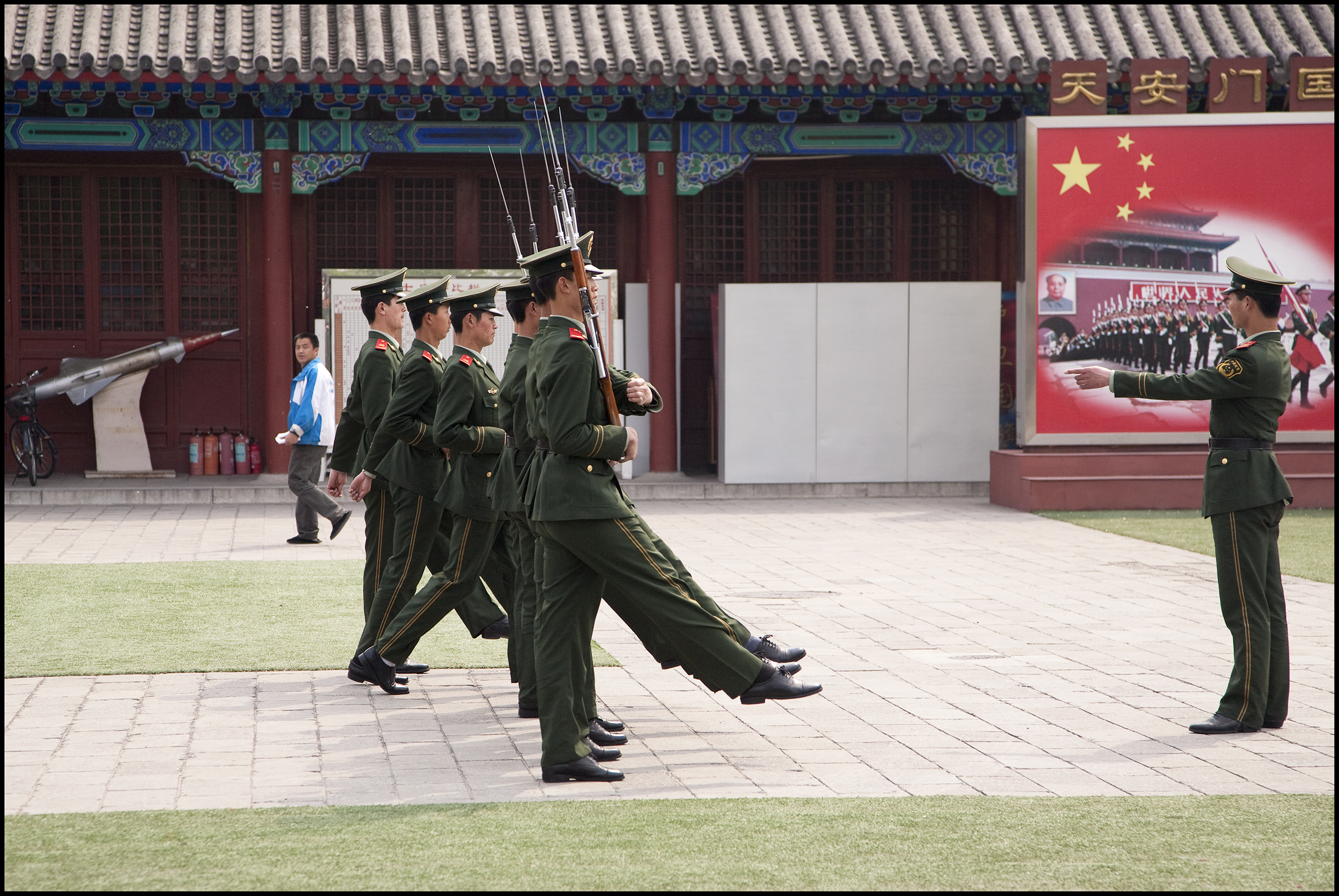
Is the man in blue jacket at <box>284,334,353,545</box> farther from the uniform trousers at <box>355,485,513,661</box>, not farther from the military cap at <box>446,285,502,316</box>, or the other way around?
the military cap at <box>446,285,502,316</box>

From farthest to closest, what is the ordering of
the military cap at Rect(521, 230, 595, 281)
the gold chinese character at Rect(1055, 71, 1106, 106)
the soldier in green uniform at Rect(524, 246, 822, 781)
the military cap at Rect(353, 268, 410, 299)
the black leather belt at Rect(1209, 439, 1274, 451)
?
the gold chinese character at Rect(1055, 71, 1106, 106), the military cap at Rect(353, 268, 410, 299), the black leather belt at Rect(1209, 439, 1274, 451), the military cap at Rect(521, 230, 595, 281), the soldier in green uniform at Rect(524, 246, 822, 781)

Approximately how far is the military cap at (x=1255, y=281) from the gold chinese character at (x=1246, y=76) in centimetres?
807

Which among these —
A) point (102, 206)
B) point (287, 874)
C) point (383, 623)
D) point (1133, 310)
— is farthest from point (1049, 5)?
point (287, 874)

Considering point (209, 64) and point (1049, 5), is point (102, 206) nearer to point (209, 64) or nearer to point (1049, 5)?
point (209, 64)

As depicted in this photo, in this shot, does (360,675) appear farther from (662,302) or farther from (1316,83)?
(1316,83)

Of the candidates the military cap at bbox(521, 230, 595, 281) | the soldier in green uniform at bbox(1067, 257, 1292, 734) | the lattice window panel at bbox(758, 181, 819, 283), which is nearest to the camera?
the military cap at bbox(521, 230, 595, 281)

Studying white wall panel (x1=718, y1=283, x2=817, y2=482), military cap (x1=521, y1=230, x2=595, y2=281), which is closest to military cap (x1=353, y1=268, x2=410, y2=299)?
military cap (x1=521, y1=230, x2=595, y2=281)

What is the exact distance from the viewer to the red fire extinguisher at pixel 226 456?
14.3 meters

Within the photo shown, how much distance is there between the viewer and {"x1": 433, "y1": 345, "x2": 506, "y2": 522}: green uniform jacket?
5863mm

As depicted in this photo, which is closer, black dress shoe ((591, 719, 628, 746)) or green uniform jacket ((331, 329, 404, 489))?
black dress shoe ((591, 719, 628, 746))

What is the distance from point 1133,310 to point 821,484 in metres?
3.26

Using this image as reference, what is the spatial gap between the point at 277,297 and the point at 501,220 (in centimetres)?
236

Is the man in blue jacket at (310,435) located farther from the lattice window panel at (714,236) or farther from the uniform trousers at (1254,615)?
the uniform trousers at (1254,615)

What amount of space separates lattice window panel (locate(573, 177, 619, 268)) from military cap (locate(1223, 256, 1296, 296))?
9.74 m
